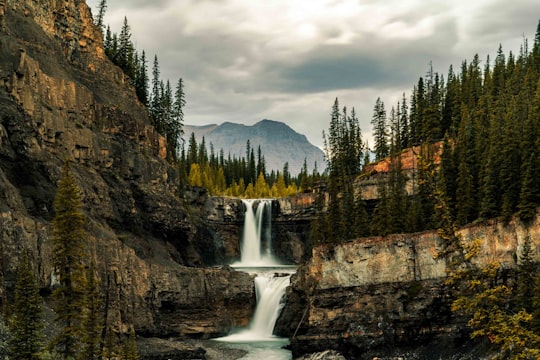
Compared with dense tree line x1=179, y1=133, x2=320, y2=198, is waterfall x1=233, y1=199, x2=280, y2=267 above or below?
below

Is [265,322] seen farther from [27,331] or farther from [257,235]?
[27,331]

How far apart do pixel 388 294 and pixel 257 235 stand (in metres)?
47.2

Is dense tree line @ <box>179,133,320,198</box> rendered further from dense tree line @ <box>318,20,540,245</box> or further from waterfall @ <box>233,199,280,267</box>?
dense tree line @ <box>318,20,540,245</box>

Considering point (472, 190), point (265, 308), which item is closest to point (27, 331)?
point (265, 308)

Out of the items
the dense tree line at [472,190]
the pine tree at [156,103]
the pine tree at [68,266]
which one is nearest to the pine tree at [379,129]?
the dense tree line at [472,190]

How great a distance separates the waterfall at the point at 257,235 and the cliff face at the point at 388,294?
126ft

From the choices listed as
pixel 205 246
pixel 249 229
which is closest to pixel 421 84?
pixel 249 229

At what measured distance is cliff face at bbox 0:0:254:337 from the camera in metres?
57.6

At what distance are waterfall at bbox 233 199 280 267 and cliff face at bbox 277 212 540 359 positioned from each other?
38451 millimetres

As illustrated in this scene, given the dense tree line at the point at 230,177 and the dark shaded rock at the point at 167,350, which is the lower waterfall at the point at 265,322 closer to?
the dark shaded rock at the point at 167,350

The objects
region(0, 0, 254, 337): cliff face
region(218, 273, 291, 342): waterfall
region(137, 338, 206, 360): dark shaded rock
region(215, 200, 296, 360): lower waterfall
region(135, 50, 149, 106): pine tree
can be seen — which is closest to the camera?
region(137, 338, 206, 360): dark shaded rock

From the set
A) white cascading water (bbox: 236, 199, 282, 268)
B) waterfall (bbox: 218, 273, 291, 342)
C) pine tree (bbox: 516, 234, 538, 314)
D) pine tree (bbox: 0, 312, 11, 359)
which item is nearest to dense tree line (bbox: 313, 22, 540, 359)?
pine tree (bbox: 516, 234, 538, 314)

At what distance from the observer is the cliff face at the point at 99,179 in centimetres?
5759

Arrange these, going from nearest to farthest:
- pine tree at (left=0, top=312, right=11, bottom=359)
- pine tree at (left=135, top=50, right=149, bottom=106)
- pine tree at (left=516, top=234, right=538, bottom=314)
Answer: pine tree at (left=0, top=312, right=11, bottom=359) → pine tree at (left=516, top=234, right=538, bottom=314) → pine tree at (left=135, top=50, right=149, bottom=106)
